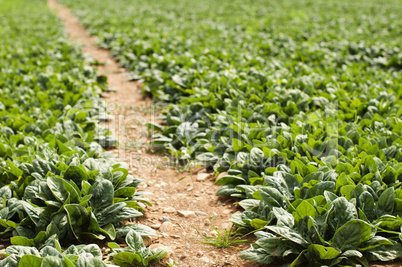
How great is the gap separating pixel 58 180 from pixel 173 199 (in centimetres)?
141

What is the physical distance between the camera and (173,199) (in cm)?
446

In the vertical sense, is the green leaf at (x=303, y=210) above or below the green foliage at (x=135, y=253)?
above

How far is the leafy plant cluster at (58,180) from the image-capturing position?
321cm

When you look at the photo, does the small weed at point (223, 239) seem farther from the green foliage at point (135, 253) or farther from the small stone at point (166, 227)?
the green foliage at point (135, 253)

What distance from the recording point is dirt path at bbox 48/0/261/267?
3.45 m

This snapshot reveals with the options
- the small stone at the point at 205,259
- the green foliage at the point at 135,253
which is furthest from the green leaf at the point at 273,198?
the green foliage at the point at 135,253

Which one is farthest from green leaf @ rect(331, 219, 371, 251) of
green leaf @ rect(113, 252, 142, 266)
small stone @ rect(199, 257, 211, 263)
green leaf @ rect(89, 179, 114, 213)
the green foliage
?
green leaf @ rect(89, 179, 114, 213)

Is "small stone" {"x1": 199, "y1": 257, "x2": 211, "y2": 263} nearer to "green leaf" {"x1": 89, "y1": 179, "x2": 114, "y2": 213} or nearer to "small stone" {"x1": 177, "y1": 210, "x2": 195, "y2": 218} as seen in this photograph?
"small stone" {"x1": 177, "y1": 210, "x2": 195, "y2": 218}

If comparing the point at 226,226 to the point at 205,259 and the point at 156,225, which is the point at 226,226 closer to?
the point at 205,259

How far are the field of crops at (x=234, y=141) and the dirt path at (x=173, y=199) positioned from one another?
0.21m

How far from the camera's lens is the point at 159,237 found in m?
3.71

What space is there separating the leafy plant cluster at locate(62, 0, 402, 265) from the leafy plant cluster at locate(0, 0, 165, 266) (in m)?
1.13

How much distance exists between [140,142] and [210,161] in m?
1.36

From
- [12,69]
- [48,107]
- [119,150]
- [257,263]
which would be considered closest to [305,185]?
[257,263]
